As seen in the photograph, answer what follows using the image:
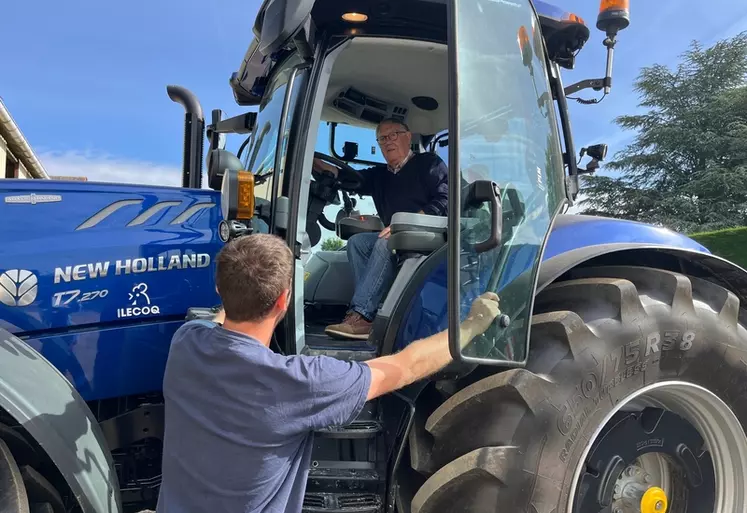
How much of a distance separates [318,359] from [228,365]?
0.26 m

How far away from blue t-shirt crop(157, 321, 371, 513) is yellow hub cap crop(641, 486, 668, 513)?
151cm

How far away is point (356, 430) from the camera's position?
2.23 meters

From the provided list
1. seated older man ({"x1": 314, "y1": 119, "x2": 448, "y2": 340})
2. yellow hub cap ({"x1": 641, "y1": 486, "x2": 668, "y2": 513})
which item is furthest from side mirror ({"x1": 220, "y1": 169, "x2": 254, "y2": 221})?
yellow hub cap ({"x1": 641, "y1": 486, "x2": 668, "y2": 513})

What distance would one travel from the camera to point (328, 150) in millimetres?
3617

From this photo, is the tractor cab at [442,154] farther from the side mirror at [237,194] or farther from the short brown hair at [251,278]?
the short brown hair at [251,278]

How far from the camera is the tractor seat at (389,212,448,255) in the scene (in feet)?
7.80

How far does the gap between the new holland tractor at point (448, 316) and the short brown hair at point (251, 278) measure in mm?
526

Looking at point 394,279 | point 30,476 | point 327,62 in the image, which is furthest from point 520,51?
point 30,476

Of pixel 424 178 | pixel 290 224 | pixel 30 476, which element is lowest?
pixel 30 476

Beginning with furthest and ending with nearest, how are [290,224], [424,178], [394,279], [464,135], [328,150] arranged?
[328,150], [424,178], [394,279], [290,224], [464,135]

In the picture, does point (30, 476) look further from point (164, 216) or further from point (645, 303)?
point (645, 303)

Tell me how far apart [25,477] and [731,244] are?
1702 centimetres

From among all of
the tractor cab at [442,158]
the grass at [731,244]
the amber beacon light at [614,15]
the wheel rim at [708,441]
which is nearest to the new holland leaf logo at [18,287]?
the tractor cab at [442,158]

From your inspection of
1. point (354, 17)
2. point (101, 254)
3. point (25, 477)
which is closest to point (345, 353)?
point (101, 254)
